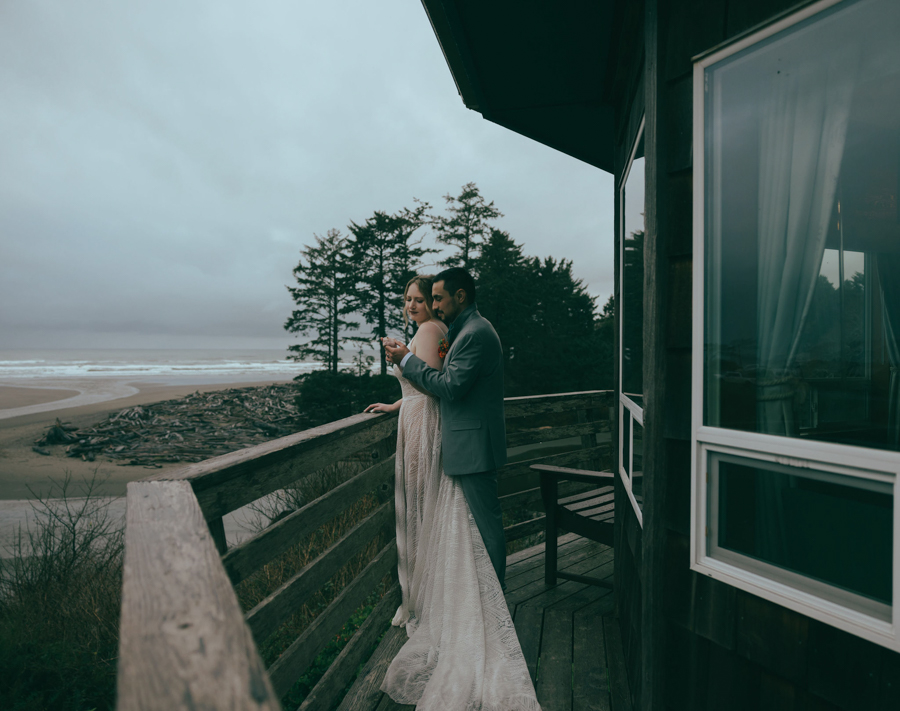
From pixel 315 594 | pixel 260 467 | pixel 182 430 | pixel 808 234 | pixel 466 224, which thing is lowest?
pixel 182 430

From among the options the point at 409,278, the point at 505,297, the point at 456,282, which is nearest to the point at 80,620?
the point at 456,282

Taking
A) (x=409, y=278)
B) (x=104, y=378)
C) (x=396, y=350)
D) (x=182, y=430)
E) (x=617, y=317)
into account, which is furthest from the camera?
(x=104, y=378)

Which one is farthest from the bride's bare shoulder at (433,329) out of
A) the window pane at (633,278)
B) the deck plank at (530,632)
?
the deck plank at (530,632)

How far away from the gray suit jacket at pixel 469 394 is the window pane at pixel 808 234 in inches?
42.8

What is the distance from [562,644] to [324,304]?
2243 cm

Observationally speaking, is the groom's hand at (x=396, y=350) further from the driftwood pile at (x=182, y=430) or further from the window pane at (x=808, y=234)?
the driftwood pile at (x=182, y=430)

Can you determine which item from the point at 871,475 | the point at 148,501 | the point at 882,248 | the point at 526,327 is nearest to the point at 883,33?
the point at 882,248

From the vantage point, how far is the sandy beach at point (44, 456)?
383 inches

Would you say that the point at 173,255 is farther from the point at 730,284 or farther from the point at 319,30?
the point at 730,284

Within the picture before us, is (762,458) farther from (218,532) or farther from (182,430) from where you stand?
(182,430)

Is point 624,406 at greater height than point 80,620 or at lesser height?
greater

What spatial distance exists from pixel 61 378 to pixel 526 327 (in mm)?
32926

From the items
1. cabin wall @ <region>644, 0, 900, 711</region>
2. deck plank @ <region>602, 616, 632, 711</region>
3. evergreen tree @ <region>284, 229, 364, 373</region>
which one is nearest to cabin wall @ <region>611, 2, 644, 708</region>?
deck plank @ <region>602, 616, 632, 711</region>

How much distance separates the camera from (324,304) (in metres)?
23.5
